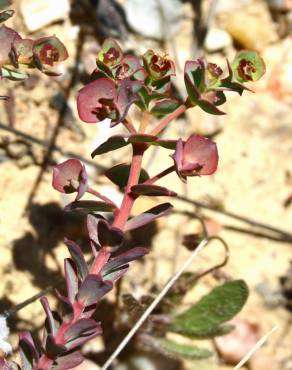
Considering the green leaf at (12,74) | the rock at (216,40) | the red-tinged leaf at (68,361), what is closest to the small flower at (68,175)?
the green leaf at (12,74)

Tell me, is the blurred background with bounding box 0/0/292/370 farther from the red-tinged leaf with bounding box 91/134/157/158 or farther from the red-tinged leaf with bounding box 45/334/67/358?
the red-tinged leaf with bounding box 91/134/157/158

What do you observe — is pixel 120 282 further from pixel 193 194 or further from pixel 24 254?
pixel 193 194

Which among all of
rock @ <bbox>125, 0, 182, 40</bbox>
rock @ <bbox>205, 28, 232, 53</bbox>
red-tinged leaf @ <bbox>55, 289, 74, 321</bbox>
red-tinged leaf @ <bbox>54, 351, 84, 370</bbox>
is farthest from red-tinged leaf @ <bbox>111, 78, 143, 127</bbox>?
rock @ <bbox>205, 28, 232, 53</bbox>

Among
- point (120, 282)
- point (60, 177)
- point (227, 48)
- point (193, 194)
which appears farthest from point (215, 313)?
point (227, 48)

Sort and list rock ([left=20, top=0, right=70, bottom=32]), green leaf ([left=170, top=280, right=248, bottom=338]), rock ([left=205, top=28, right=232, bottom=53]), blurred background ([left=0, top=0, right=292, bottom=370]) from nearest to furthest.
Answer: green leaf ([left=170, top=280, right=248, bottom=338]) < blurred background ([left=0, top=0, right=292, bottom=370]) < rock ([left=20, top=0, right=70, bottom=32]) < rock ([left=205, top=28, right=232, bottom=53])

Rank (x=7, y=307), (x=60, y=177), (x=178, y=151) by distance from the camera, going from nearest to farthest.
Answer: (x=178, y=151)
(x=60, y=177)
(x=7, y=307)

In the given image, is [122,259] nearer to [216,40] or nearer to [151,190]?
[151,190]
